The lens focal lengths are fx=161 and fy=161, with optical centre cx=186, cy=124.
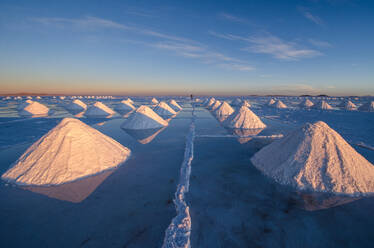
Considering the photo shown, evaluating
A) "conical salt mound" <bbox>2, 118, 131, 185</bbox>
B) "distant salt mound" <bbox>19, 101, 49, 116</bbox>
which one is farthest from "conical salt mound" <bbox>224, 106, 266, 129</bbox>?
"distant salt mound" <bbox>19, 101, 49, 116</bbox>

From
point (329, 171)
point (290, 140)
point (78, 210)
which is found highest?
point (290, 140)

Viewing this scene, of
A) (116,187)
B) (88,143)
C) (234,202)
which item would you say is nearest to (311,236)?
(234,202)

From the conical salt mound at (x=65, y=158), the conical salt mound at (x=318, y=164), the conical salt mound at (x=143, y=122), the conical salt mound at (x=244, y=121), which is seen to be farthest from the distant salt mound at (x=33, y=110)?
the conical salt mound at (x=318, y=164)

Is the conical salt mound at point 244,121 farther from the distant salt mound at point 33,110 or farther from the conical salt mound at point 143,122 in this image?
the distant salt mound at point 33,110

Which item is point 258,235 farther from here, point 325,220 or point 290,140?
point 290,140

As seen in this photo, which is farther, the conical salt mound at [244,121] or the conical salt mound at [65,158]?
the conical salt mound at [244,121]
